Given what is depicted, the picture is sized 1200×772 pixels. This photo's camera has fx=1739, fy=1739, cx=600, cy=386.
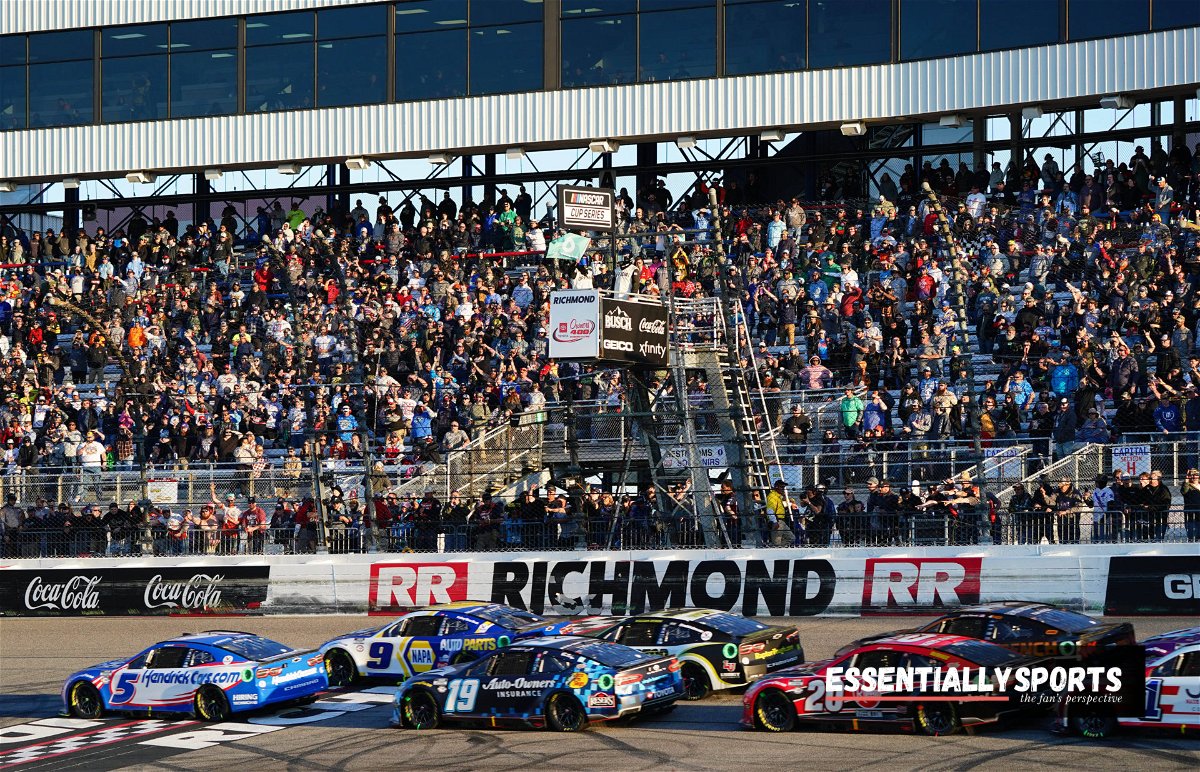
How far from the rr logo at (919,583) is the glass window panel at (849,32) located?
16.7 meters

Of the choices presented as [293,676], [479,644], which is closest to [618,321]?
[479,644]

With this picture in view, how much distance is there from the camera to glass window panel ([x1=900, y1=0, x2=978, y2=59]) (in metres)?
39.5

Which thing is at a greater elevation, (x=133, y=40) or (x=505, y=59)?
(x=133, y=40)

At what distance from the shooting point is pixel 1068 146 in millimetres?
41281

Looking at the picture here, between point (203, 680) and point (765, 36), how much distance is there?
24178mm

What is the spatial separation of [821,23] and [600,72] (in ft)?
18.5

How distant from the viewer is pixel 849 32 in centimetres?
4062

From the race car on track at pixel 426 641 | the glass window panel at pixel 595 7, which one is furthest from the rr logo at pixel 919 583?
the glass window panel at pixel 595 7

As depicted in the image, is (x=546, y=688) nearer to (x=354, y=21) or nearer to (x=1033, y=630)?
(x=1033, y=630)

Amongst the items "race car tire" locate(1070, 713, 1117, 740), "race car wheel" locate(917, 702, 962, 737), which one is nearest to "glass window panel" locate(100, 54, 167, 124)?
"race car wheel" locate(917, 702, 962, 737)

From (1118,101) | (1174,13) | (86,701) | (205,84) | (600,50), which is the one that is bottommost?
(86,701)

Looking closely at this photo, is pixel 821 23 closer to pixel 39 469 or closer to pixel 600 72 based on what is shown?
pixel 600 72

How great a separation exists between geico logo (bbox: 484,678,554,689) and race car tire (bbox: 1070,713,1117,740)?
602 centimetres

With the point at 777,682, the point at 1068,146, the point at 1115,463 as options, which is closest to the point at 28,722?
the point at 777,682
